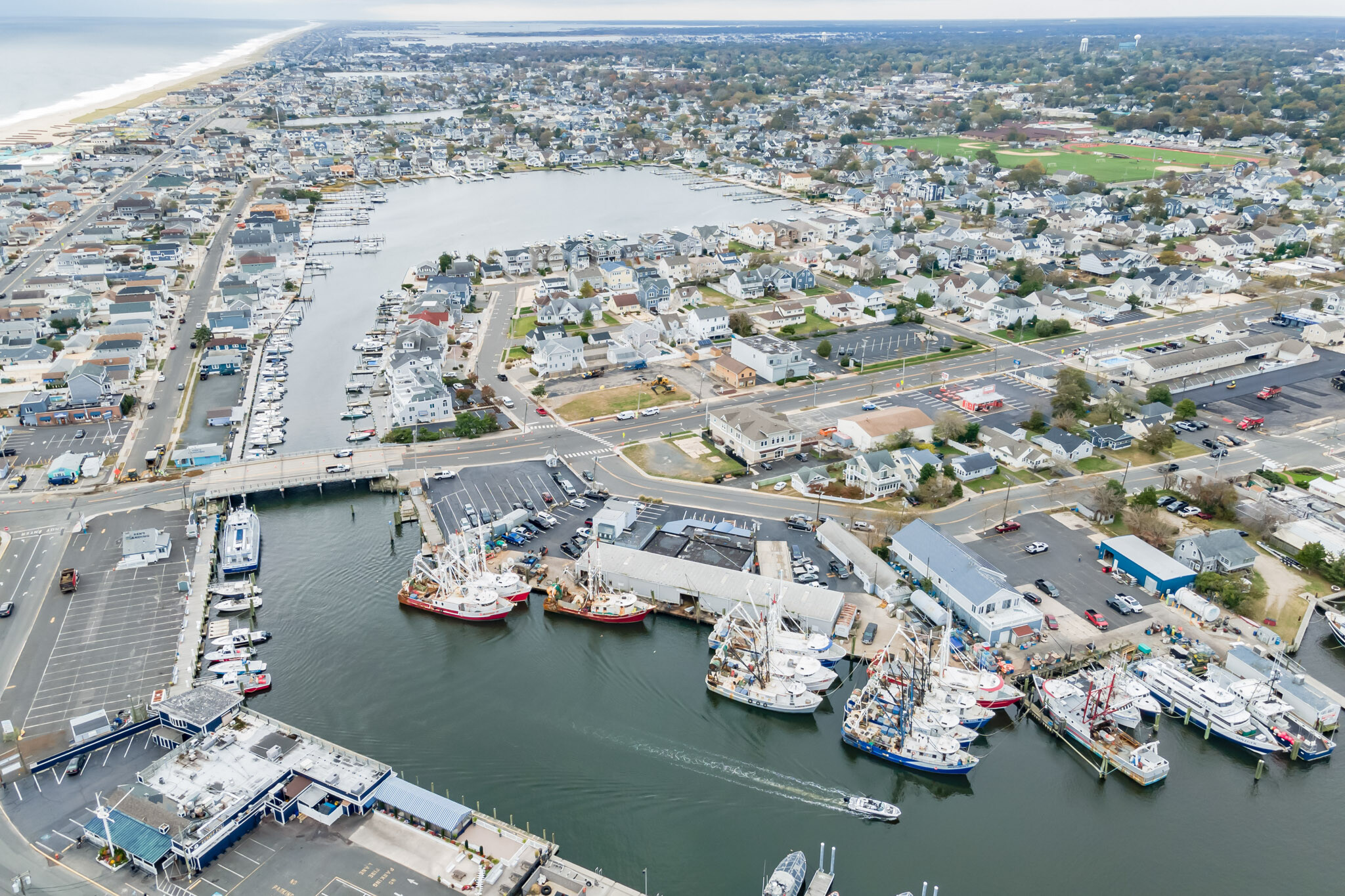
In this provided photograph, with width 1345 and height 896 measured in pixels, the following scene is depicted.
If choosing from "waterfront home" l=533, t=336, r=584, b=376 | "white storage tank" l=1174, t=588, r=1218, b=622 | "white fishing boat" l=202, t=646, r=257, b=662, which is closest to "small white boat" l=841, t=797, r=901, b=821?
"white storage tank" l=1174, t=588, r=1218, b=622

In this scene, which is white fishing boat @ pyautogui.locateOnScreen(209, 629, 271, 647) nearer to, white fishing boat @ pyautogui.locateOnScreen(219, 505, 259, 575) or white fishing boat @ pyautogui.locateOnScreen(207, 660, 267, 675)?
white fishing boat @ pyautogui.locateOnScreen(207, 660, 267, 675)

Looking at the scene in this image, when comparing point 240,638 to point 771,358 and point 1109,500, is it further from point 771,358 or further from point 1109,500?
point 1109,500

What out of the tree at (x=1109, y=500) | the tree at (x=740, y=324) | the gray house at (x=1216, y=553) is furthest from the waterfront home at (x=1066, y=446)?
the tree at (x=740, y=324)

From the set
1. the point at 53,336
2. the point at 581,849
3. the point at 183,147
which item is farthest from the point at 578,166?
the point at 581,849

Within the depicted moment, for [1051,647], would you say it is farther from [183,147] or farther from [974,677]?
[183,147]

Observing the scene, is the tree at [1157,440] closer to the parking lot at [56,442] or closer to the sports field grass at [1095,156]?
the parking lot at [56,442]

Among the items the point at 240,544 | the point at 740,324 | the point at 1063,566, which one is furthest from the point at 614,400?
the point at 1063,566
